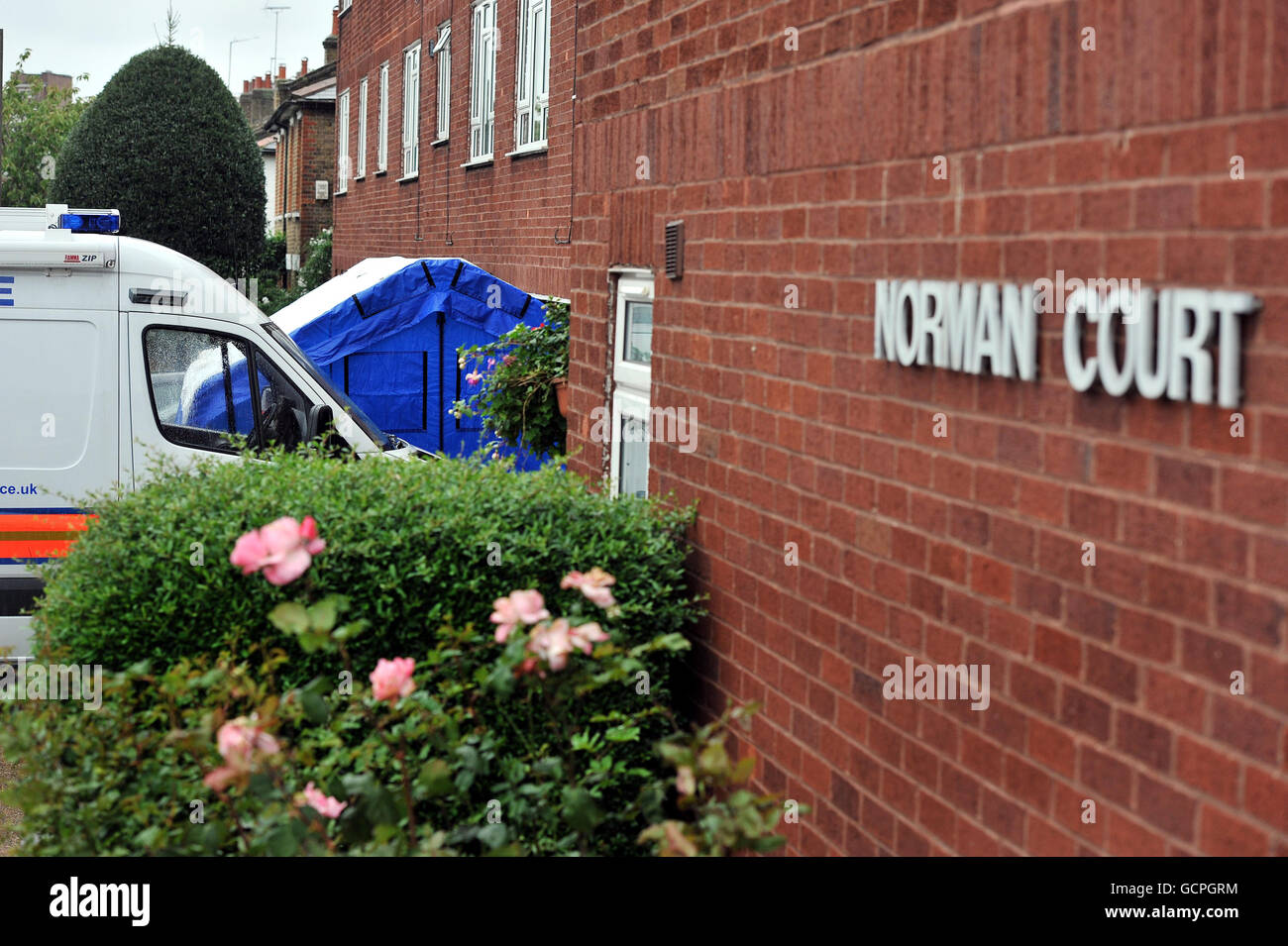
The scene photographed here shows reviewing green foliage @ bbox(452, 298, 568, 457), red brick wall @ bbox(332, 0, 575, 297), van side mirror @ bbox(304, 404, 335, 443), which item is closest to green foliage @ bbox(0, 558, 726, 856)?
van side mirror @ bbox(304, 404, 335, 443)

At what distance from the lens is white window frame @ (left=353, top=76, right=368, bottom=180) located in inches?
993

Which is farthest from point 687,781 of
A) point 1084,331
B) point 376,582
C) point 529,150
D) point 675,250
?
point 529,150

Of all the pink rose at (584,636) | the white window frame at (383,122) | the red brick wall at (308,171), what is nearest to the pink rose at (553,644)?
the pink rose at (584,636)

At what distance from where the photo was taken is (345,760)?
3637 mm

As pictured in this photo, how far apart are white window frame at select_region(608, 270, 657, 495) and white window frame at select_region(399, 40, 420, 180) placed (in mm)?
15624

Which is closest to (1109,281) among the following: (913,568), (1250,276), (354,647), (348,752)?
(1250,276)

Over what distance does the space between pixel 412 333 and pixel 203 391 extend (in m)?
4.28

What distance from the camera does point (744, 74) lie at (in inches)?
185

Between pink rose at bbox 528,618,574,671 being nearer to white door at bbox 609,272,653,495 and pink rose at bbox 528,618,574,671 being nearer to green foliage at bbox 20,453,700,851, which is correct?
green foliage at bbox 20,453,700,851

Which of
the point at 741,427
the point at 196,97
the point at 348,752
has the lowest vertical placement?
the point at 348,752

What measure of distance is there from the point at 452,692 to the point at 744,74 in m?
2.26

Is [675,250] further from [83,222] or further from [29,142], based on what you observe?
[29,142]

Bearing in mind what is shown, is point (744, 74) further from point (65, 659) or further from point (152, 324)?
point (152, 324)

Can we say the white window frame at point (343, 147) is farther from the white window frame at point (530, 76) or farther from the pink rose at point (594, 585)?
the pink rose at point (594, 585)
